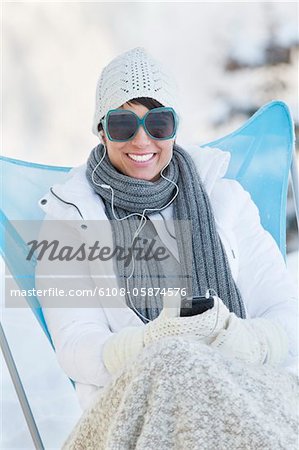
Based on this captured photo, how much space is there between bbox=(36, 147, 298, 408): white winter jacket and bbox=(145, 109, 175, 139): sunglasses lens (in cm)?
19

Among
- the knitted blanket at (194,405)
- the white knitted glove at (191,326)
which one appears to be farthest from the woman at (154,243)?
the knitted blanket at (194,405)

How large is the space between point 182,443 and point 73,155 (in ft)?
15.7

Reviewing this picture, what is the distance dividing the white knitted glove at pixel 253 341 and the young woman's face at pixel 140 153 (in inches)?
17.3

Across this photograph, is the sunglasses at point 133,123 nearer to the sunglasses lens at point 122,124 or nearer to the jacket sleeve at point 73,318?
the sunglasses lens at point 122,124

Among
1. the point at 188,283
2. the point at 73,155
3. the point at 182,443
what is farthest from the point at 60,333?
the point at 73,155

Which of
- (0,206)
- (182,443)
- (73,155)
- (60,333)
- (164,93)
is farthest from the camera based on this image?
(73,155)

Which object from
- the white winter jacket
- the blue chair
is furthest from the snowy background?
the white winter jacket

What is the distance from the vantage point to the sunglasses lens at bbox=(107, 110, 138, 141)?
1854 millimetres

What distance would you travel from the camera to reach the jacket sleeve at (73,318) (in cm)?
168

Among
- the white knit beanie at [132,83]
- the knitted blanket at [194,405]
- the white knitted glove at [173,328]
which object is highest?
the white knit beanie at [132,83]

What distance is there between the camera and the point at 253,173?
2422 mm

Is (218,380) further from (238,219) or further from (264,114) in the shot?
(264,114)

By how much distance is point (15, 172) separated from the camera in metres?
2.30

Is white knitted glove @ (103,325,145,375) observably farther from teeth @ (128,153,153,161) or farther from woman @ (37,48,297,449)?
teeth @ (128,153,153,161)
